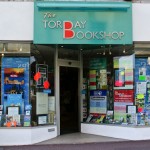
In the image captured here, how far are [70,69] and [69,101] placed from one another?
49.8 inches

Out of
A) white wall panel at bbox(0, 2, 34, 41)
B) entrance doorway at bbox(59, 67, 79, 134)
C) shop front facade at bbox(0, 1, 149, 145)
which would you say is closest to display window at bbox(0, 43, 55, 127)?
shop front facade at bbox(0, 1, 149, 145)

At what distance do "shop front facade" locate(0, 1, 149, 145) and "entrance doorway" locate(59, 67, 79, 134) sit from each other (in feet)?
0.13

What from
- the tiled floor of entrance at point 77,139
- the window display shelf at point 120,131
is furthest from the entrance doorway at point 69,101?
the tiled floor of entrance at point 77,139

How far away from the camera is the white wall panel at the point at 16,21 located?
1092 centimetres

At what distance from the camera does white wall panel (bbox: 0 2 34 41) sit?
1092 cm

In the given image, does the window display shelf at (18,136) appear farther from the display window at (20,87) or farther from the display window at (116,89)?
the display window at (116,89)

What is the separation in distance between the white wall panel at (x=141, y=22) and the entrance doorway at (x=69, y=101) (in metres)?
3.03

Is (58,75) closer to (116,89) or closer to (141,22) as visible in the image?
(116,89)

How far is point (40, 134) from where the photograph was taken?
37.3 ft

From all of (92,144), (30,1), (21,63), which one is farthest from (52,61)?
(92,144)

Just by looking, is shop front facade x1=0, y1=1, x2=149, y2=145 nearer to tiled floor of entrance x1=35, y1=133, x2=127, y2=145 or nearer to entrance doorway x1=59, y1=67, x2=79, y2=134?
entrance doorway x1=59, y1=67, x2=79, y2=134

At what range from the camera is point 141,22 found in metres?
11.4

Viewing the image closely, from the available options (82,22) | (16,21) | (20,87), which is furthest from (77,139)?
(16,21)

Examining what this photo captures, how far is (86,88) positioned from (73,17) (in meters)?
3.26
